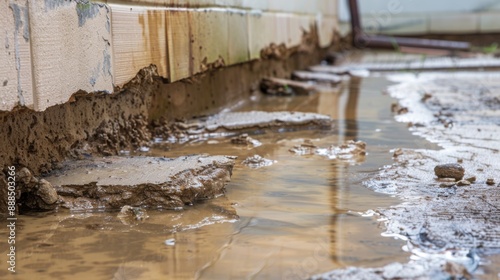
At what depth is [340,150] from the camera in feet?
12.3

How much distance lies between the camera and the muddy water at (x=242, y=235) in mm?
2027

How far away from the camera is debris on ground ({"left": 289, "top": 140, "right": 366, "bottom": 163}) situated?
3.63 metres

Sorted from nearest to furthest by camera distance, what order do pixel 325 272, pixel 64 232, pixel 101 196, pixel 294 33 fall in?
pixel 325 272
pixel 64 232
pixel 101 196
pixel 294 33

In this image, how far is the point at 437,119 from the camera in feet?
15.8

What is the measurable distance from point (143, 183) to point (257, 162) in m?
0.83

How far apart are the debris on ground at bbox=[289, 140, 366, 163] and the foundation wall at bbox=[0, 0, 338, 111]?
0.87 m

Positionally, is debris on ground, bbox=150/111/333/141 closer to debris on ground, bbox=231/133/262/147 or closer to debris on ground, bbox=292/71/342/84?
debris on ground, bbox=231/133/262/147

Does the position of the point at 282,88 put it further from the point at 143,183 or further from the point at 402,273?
the point at 402,273

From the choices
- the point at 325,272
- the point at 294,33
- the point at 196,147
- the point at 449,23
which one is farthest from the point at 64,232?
the point at 449,23

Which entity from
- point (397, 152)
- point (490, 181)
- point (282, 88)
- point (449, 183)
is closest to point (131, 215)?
point (449, 183)

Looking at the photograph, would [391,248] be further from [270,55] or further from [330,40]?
[330,40]

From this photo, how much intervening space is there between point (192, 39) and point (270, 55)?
8.75 feet

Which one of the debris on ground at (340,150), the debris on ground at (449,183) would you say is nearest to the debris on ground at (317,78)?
the debris on ground at (449,183)

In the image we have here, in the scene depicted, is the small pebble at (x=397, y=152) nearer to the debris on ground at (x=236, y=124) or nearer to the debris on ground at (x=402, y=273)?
the debris on ground at (x=236, y=124)
